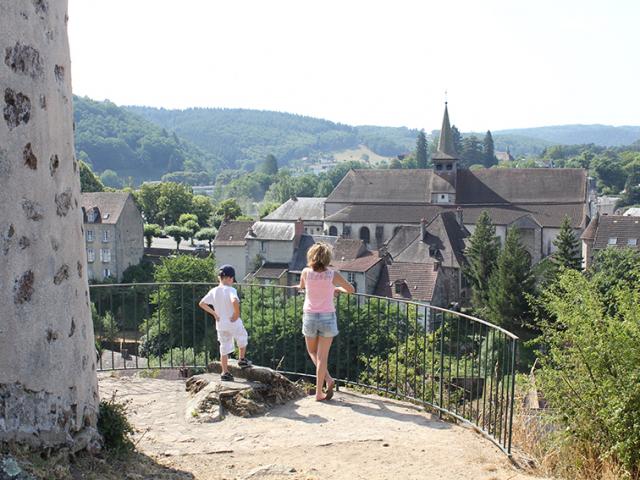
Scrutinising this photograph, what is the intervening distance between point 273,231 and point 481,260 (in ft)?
66.0

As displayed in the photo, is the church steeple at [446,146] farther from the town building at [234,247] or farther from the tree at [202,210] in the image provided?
the tree at [202,210]

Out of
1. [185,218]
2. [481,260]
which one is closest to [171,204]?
[185,218]

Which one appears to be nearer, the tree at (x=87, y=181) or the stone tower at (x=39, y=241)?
the stone tower at (x=39, y=241)

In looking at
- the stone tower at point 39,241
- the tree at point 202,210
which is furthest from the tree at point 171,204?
the stone tower at point 39,241

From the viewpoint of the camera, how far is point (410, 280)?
51.0 metres

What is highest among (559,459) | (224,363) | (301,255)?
(224,363)

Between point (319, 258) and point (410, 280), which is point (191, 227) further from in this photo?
point (319, 258)

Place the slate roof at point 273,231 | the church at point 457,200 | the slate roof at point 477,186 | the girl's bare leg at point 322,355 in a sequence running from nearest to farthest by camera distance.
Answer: the girl's bare leg at point 322,355, the slate roof at point 273,231, the church at point 457,200, the slate roof at point 477,186

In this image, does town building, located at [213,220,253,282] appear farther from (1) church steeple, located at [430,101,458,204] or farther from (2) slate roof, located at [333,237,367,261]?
(1) church steeple, located at [430,101,458,204]

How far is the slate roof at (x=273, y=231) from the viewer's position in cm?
6462

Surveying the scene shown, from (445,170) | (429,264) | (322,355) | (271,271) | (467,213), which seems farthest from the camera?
(445,170)

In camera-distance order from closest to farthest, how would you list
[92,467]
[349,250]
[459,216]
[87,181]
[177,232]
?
[92,467], [349,250], [459,216], [87,181], [177,232]

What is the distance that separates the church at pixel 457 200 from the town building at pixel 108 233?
2368 centimetres

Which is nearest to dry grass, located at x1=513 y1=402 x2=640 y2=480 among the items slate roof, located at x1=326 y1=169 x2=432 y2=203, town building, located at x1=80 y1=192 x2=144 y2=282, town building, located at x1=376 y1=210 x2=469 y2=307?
town building, located at x1=376 y1=210 x2=469 y2=307
